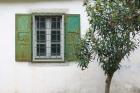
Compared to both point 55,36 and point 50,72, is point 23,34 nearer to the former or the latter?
point 55,36

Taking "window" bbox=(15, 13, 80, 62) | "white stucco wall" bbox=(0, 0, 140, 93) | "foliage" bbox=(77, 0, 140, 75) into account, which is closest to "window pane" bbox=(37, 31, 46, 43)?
"window" bbox=(15, 13, 80, 62)

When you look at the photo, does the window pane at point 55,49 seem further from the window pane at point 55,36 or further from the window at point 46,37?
the window pane at point 55,36

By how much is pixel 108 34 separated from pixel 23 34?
3.28m

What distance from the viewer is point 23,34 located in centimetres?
1570

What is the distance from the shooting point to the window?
15.6 m

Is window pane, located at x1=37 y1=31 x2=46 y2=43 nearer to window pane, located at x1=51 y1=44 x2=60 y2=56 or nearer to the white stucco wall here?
window pane, located at x1=51 y1=44 x2=60 y2=56

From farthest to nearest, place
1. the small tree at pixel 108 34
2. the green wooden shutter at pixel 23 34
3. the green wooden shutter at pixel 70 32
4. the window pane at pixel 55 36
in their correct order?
the window pane at pixel 55 36 → the green wooden shutter at pixel 23 34 → the green wooden shutter at pixel 70 32 → the small tree at pixel 108 34

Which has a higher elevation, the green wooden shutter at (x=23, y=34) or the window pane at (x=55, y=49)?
the green wooden shutter at (x=23, y=34)

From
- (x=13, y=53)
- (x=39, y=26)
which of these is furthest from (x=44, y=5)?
(x=13, y=53)

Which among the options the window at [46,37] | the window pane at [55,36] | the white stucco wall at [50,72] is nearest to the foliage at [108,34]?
the window at [46,37]

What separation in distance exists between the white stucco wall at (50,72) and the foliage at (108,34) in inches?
78.4

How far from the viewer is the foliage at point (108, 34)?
12.9 metres

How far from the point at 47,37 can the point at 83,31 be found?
1.08 m

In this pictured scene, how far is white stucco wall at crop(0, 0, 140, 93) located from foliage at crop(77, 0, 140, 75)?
199 cm
